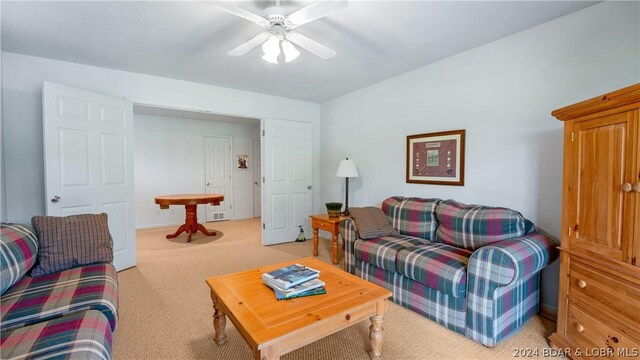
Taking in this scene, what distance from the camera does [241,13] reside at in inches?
66.2

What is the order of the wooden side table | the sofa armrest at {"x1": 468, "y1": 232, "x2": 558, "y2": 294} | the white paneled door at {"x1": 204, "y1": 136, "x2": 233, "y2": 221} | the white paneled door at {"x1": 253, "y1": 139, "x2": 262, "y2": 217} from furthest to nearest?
the white paneled door at {"x1": 253, "y1": 139, "x2": 262, "y2": 217}, the white paneled door at {"x1": 204, "y1": 136, "x2": 233, "y2": 221}, the wooden side table, the sofa armrest at {"x1": 468, "y1": 232, "x2": 558, "y2": 294}

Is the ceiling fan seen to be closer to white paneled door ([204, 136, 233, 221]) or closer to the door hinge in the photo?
the door hinge

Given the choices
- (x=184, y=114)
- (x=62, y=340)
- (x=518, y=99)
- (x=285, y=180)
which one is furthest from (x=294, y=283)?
(x=184, y=114)

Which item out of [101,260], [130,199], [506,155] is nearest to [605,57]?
[506,155]

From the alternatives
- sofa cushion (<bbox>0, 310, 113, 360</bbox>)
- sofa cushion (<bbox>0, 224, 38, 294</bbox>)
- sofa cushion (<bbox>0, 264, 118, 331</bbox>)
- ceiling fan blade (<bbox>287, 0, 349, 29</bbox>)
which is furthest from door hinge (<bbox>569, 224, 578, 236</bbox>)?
sofa cushion (<bbox>0, 224, 38, 294</bbox>)

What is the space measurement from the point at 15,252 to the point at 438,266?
9.10 ft

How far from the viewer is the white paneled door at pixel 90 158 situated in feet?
8.89

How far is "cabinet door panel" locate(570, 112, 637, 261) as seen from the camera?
1.43 m

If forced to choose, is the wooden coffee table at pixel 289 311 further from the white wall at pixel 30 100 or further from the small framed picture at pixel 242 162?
the small framed picture at pixel 242 162

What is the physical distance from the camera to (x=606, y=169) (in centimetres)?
153

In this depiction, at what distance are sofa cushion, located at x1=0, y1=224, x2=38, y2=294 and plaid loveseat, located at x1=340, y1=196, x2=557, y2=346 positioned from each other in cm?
245

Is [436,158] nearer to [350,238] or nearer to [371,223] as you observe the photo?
[371,223]

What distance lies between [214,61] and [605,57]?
3.29m

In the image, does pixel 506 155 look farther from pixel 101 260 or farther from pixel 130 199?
pixel 130 199
